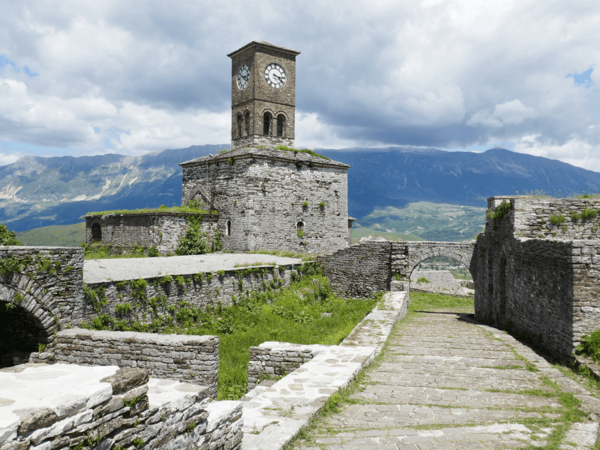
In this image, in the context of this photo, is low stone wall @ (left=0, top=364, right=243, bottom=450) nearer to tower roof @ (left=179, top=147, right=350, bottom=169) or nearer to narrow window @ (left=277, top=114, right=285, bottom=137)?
tower roof @ (left=179, top=147, right=350, bottom=169)

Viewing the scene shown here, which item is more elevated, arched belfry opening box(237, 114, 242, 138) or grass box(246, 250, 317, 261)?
arched belfry opening box(237, 114, 242, 138)

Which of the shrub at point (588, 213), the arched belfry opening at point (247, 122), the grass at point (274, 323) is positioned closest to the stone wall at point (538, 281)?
the shrub at point (588, 213)

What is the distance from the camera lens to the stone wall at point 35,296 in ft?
32.1

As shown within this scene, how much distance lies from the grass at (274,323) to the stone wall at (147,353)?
80 cm

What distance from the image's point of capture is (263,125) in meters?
30.2

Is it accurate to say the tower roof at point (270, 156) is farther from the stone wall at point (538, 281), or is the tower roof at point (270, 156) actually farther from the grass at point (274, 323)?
the stone wall at point (538, 281)

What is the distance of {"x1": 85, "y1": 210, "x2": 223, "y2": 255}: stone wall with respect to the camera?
2456 cm

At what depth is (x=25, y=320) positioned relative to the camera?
34.7ft

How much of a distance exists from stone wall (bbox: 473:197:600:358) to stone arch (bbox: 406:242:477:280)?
3951 mm

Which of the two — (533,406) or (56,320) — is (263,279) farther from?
(533,406)

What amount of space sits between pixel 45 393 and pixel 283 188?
23.8m

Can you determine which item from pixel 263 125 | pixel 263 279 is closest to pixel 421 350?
pixel 263 279

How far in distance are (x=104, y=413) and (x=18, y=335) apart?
9.20 m

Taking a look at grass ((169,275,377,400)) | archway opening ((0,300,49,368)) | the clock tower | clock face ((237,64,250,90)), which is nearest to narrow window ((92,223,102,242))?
the clock tower
